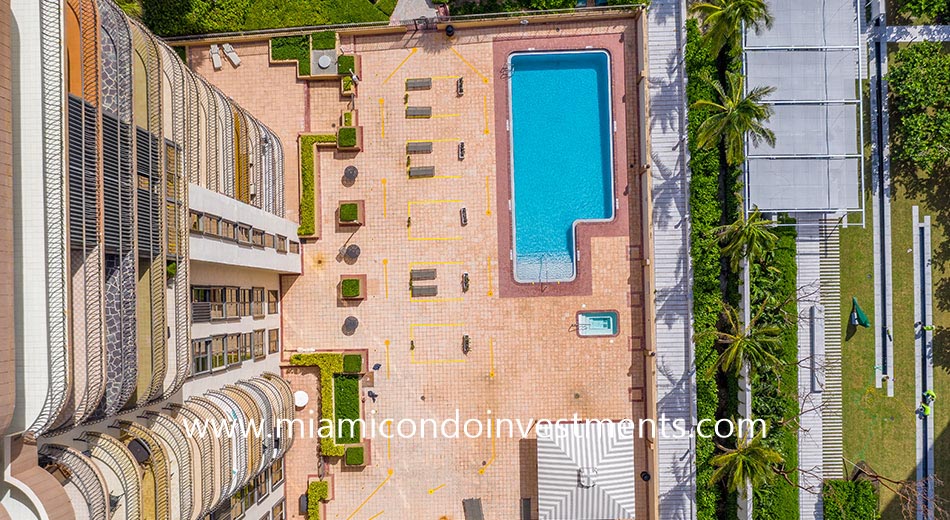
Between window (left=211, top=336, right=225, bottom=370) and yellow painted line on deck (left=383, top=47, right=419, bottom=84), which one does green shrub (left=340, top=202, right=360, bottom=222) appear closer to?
yellow painted line on deck (left=383, top=47, right=419, bottom=84)

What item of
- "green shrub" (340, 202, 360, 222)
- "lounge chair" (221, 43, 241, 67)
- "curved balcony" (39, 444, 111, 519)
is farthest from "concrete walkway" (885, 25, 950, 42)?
"curved balcony" (39, 444, 111, 519)

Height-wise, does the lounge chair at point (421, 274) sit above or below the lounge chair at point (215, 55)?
below

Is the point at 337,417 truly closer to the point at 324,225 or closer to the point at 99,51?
the point at 324,225

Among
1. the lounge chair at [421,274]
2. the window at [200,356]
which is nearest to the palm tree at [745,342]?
the lounge chair at [421,274]

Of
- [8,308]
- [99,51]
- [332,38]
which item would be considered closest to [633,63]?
[332,38]

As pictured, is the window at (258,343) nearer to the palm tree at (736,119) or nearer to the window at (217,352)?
the window at (217,352)

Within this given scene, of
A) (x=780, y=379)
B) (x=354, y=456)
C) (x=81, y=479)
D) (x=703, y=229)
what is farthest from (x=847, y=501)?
(x=81, y=479)
